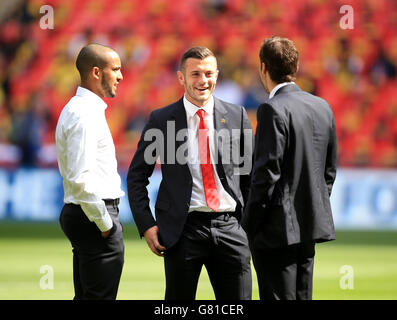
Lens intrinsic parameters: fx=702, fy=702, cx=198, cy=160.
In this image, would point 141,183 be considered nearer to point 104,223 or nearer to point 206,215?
point 104,223

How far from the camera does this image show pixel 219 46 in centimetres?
1448

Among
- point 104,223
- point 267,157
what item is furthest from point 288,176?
point 104,223

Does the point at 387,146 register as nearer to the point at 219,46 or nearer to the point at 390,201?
the point at 390,201

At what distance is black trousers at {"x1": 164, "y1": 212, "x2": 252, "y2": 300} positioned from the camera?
3547mm

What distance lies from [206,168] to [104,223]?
23.4 inches

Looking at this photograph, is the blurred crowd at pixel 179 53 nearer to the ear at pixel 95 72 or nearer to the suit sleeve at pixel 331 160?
the ear at pixel 95 72

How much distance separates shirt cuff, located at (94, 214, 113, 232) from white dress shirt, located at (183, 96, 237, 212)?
1.41 feet

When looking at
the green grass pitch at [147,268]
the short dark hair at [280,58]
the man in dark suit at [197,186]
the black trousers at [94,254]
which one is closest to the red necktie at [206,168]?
the man in dark suit at [197,186]

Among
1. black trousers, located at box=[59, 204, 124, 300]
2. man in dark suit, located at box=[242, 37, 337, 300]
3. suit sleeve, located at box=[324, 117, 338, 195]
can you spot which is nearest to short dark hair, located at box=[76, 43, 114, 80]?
black trousers, located at box=[59, 204, 124, 300]

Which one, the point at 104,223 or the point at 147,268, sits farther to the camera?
the point at 147,268

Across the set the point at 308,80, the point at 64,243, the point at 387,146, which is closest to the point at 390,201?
the point at 387,146

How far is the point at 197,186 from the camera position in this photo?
3.59 m

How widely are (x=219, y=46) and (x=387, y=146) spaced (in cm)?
394

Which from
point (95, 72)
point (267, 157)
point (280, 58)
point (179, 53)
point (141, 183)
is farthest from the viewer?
point (179, 53)
